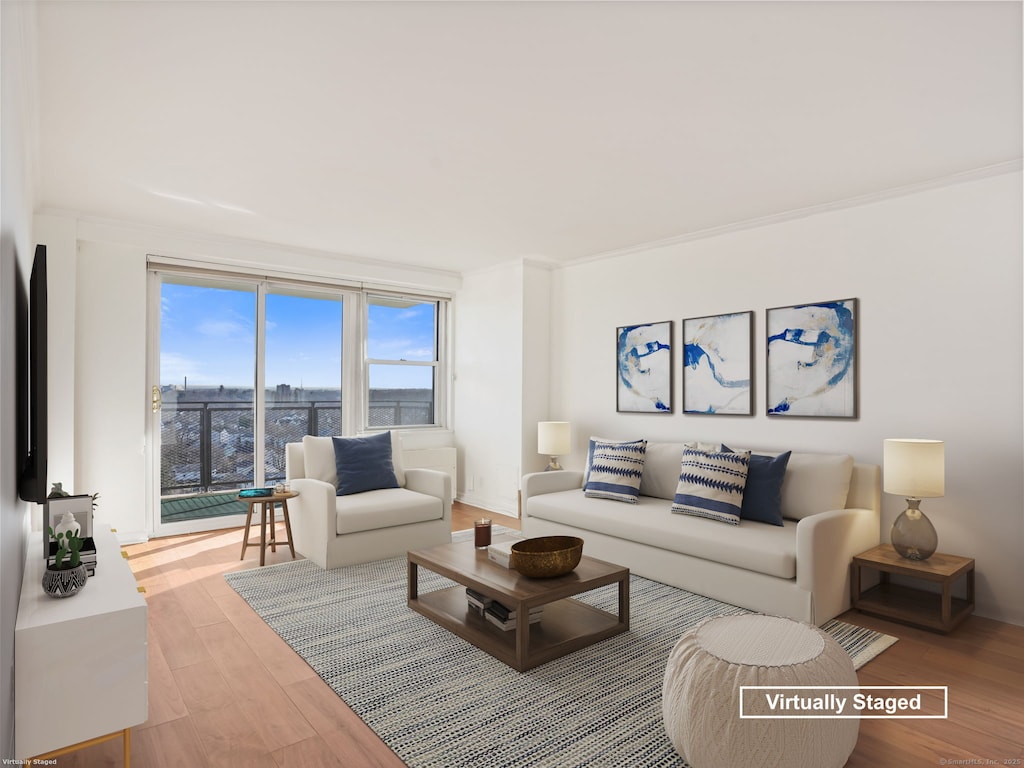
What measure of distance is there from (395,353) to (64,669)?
184 inches

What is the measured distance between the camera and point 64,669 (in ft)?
6.08

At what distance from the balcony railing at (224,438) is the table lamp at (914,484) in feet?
15.4

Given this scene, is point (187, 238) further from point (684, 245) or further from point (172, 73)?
point (684, 245)

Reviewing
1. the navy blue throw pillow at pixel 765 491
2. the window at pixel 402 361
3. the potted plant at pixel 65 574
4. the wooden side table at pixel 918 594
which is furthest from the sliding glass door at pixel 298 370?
the wooden side table at pixel 918 594

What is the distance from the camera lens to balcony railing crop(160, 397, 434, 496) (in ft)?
16.5

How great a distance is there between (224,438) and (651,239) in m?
4.08

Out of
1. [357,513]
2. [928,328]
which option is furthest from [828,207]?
[357,513]

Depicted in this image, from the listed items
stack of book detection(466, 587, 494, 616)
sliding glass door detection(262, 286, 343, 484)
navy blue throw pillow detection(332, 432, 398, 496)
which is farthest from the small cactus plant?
sliding glass door detection(262, 286, 343, 484)

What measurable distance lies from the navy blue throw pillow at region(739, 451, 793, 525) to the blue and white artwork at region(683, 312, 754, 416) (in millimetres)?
682

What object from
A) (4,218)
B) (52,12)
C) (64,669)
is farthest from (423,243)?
(64,669)

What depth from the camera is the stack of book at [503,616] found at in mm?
2883

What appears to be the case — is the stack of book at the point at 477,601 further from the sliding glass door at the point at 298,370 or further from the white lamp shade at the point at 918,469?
the sliding glass door at the point at 298,370

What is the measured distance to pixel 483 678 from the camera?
2.56 m

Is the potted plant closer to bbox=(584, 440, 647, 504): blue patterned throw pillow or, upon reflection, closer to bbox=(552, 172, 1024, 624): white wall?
bbox=(584, 440, 647, 504): blue patterned throw pillow
